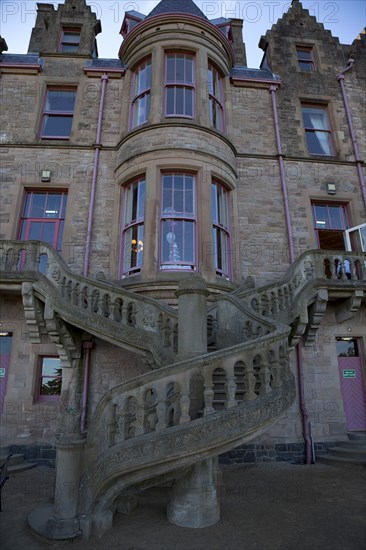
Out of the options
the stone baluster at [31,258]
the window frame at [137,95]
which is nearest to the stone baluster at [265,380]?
the stone baluster at [31,258]

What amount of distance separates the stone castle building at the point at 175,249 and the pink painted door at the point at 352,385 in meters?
0.04

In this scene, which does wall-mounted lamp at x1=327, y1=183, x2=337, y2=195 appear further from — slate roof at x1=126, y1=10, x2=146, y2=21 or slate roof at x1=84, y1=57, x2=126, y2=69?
slate roof at x1=126, y1=10, x2=146, y2=21

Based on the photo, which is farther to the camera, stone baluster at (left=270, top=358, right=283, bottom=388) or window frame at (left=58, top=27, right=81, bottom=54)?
window frame at (left=58, top=27, right=81, bottom=54)

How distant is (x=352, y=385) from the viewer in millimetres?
9320

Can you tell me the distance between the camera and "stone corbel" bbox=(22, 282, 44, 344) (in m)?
7.52

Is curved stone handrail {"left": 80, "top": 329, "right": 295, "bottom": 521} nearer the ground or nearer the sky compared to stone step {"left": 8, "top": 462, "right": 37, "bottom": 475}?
nearer the sky

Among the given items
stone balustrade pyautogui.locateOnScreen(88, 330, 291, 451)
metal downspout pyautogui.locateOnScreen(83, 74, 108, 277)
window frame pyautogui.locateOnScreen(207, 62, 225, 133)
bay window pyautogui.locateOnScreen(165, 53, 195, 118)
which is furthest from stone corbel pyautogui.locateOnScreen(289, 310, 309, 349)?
bay window pyautogui.locateOnScreen(165, 53, 195, 118)

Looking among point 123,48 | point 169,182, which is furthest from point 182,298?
point 123,48

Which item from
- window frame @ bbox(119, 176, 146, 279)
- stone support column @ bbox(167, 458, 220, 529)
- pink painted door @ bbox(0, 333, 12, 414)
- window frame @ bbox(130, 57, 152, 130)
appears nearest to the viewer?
stone support column @ bbox(167, 458, 220, 529)

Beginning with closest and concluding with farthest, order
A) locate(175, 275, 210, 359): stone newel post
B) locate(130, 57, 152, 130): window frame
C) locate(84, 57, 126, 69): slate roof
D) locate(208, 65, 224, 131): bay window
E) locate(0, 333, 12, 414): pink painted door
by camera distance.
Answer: locate(175, 275, 210, 359): stone newel post
locate(0, 333, 12, 414): pink painted door
locate(130, 57, 152, 130): window frame
locate(208, 65, 224, 131): bay window
locate(84, 57, 126, 69): slate roof

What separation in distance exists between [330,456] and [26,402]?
760 centimetres

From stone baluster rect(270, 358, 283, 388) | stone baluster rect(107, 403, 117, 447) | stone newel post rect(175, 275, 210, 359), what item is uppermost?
stone newel post rect(175, 275, 210, 359)

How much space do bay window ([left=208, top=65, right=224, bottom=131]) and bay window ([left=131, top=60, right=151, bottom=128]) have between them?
2009 mm

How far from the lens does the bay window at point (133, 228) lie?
9.28 meters
